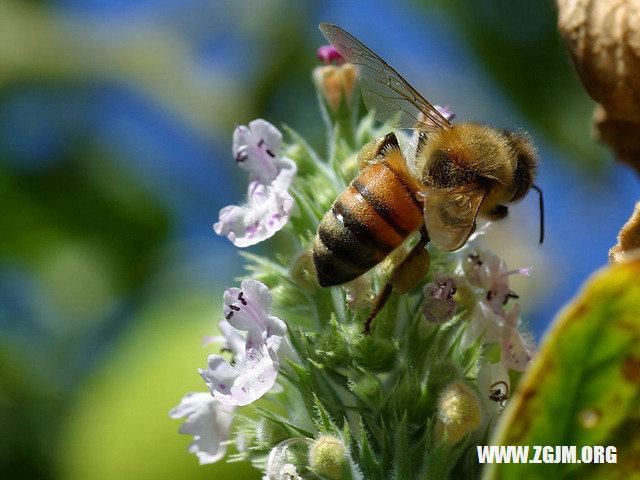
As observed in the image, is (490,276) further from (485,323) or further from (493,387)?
(493,387)

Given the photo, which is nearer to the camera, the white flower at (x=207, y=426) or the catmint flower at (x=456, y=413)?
the catmint flower at (x=456, y=413)

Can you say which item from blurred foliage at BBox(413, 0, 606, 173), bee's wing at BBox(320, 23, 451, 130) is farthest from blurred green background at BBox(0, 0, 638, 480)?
bee's wing at BBox(320, 23, 451, 130)

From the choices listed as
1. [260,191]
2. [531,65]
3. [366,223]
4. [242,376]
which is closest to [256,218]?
[260,191]

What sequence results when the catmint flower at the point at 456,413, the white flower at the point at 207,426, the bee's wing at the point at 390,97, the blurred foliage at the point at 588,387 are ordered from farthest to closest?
the bee's wing at the point at 390,97
the white flower at the point at 207,426
the catmint flower at the point at 456,413
the blurred foliage at the point at 588,387

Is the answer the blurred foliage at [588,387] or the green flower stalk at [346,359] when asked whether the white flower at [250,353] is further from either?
the blurred foliage at [588,387]

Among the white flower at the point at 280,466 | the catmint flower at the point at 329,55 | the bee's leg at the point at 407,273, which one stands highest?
the catmint flower at the point at 329,55

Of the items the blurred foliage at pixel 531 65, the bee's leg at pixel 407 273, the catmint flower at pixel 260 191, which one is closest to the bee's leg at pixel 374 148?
the catmint flower at pixel 260 191

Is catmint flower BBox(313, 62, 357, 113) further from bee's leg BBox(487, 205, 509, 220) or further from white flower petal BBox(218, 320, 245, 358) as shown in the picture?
white flower petal BBox(218, 320, 245, 358)
